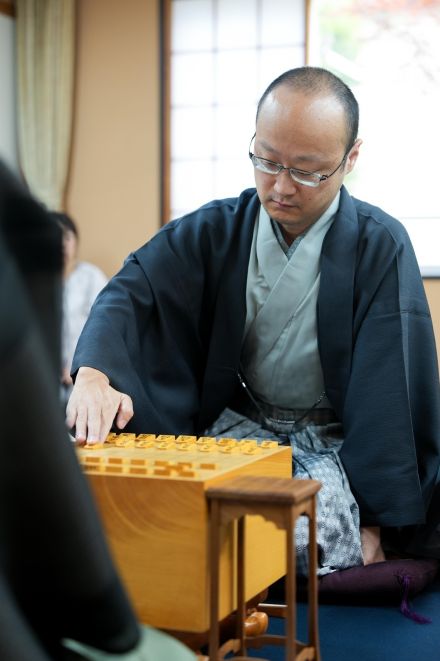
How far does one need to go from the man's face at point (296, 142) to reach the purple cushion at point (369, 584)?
3.48 feet

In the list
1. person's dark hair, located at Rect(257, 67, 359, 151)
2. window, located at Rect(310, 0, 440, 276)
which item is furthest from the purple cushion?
window, located at Rect(310, 0, 440, 276)

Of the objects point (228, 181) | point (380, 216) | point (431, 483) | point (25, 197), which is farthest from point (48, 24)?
point (25, 197)

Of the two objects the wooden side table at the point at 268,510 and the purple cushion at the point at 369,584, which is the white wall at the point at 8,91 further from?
the wooden side table at the point at 268,510

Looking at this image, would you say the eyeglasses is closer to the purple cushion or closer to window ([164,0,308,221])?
the purple cushion

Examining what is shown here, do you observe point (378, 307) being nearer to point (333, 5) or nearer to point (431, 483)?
Result: point (431, 483)

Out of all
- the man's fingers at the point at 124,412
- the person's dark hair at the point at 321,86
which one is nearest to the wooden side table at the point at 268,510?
the man's fingers at the point at 124,412

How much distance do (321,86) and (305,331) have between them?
0.73 meters

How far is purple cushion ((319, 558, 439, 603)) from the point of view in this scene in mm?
2729

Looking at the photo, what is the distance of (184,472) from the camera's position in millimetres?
1722

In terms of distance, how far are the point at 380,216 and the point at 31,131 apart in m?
4.40

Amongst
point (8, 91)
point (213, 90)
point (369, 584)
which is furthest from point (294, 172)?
point (8, 91)

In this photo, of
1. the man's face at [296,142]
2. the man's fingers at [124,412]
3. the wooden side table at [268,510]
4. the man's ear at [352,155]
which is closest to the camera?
the wooden side table at [268,510]

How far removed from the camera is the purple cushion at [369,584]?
273 cm

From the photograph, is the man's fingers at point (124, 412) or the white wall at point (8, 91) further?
the white wall at point (8, 91)
